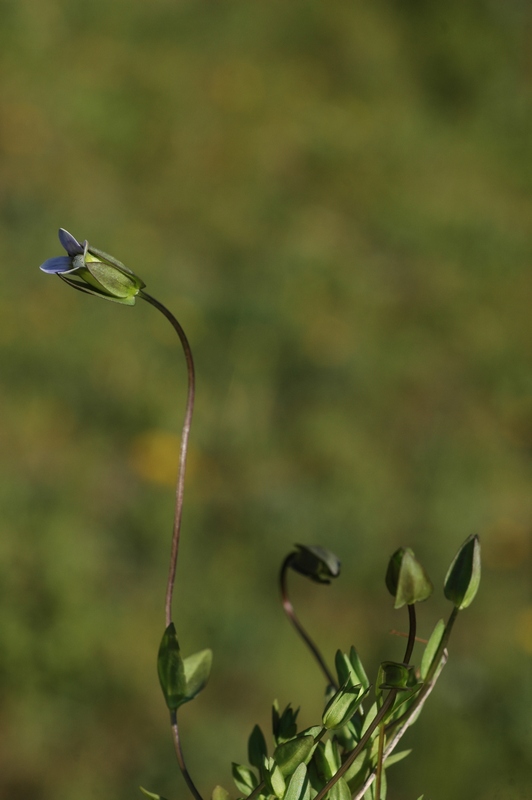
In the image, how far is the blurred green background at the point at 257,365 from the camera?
4.28 ft

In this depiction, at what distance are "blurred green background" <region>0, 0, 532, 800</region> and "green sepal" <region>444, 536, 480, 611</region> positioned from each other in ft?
Result: 0.62

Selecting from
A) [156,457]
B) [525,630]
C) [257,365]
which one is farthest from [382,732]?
[257,365]

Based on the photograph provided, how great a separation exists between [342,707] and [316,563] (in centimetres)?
10

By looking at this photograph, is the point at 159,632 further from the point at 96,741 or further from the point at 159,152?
the point at 159,152

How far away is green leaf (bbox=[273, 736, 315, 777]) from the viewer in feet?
1.14

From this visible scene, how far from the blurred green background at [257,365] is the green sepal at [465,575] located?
190 millimetres

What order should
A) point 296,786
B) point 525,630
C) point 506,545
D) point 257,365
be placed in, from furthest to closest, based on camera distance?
point 257,365, point 506,545, point 525,630, point 296,786

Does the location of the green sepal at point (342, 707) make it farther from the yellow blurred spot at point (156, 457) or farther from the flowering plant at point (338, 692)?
the yellow blurred spot at point (156, 457)

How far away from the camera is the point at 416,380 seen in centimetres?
199

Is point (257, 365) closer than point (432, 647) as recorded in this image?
→ No

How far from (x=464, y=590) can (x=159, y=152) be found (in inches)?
90.7

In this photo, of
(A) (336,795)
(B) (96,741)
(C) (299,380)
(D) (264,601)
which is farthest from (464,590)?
(C) (299,380)

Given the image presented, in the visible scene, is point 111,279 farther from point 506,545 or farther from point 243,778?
point 506,545

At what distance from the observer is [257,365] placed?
74.7 inches
